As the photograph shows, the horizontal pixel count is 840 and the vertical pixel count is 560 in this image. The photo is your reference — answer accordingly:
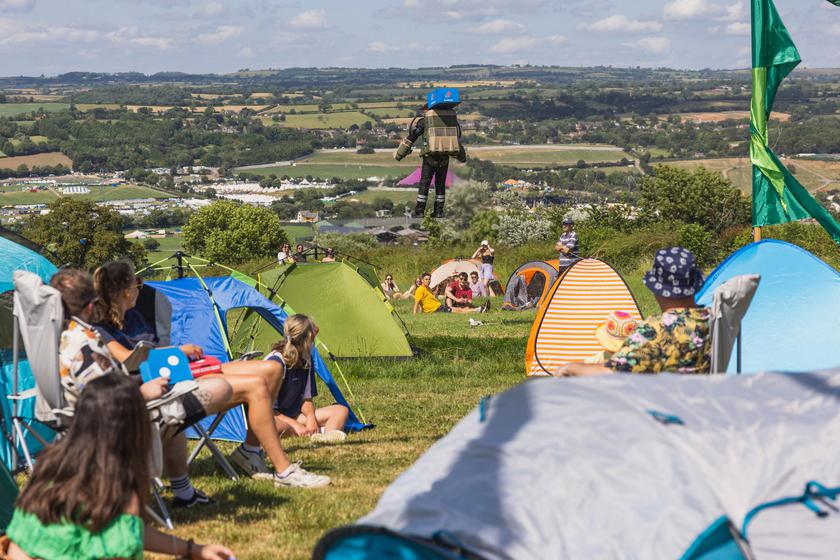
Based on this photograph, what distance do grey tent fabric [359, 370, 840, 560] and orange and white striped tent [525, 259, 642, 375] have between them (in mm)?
6431

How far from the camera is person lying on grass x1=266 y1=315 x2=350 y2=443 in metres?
7.89

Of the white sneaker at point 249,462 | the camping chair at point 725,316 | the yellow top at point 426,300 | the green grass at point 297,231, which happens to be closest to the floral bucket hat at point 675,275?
the camping chair at point 725,316

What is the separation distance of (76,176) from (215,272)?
106m

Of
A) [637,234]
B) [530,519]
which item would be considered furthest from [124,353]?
[637,234]

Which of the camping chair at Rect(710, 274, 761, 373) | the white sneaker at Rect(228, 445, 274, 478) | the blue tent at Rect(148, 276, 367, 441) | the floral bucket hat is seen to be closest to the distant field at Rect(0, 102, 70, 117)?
the blue tent at Rect(148, 276, 367, 441)

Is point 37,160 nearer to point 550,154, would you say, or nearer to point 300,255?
point 550,154

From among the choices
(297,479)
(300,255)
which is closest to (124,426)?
(297,479)

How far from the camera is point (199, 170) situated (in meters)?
141

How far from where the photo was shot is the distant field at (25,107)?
167 meters

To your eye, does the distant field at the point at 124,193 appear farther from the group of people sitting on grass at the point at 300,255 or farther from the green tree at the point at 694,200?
the group of people sitting on grass at the point at 300,255

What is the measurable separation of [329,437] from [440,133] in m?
3.49

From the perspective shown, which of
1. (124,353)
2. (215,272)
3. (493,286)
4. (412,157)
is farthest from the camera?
(412,157)

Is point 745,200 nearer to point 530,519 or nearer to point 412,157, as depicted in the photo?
point 412,157

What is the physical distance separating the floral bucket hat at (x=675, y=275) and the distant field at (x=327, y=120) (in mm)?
119033
